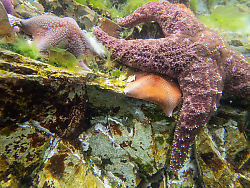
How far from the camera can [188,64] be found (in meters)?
2.61

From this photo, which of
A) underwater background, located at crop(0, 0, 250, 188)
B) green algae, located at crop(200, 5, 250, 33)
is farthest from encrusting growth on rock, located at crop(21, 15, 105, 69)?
green algae, located at crop(200, 5, 250, 33)

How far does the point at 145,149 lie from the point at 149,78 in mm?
1426

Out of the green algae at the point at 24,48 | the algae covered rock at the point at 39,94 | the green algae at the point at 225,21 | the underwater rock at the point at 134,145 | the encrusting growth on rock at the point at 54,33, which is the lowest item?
the underwater rock at the point at 134,145

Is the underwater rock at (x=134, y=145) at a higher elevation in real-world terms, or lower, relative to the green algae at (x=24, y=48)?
lower

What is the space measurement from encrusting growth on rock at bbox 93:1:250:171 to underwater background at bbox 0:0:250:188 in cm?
27

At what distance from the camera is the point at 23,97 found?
1573mm

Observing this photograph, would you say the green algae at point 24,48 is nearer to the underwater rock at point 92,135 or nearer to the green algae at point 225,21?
the underwater rock at point 92,135

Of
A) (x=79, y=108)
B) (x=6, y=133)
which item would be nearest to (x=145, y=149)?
(x=79, y=108)

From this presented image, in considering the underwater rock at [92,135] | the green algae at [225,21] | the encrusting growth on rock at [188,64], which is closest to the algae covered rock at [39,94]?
the underwater rock at [92,135]

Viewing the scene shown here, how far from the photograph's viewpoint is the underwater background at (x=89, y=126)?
1.63 meters

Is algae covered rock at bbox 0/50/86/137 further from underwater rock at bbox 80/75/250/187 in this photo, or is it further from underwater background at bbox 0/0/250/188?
underwater rock at bbox 80/75/250/187

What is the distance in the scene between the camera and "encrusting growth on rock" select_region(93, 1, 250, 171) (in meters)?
2.43

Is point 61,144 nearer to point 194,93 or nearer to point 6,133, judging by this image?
point 6,133

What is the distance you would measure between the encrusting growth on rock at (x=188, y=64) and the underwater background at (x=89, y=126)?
0.89 ft
